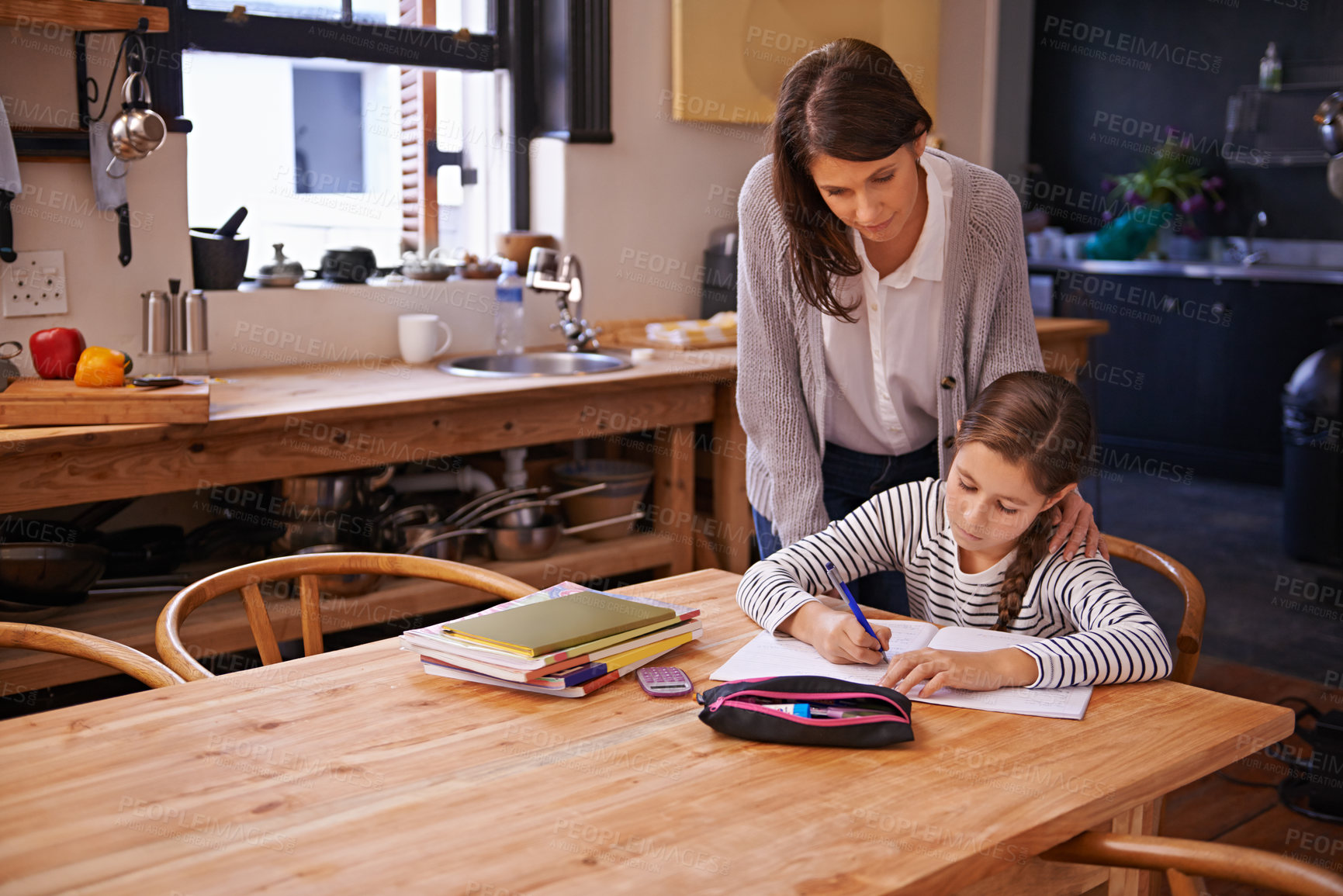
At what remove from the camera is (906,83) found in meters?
1.54

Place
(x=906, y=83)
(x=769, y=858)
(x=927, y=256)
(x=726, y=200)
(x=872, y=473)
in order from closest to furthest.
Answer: (x=769, y=858), (x=906, y=83), (x=927, y=256), (x=872, y=473), (x=726, y=200)

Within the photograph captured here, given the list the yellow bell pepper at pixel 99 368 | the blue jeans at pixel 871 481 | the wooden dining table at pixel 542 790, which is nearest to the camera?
the wooden dining table at pixel 542 790

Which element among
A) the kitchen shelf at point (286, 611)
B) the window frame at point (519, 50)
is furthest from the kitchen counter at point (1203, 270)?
the kitchen shelf at point (286, 611)

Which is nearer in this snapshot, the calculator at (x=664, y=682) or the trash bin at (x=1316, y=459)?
the calculator at (x=664, y=682)

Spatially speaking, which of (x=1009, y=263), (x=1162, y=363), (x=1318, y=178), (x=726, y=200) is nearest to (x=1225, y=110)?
(x=1318, y=178)

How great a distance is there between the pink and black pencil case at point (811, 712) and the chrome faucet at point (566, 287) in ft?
6.58

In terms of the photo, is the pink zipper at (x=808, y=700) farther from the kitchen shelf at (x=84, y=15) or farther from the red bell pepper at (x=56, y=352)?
the kitchen shelf at (x=84, y=15)

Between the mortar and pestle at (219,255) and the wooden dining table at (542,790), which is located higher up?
the mortar and pestle at (219,255)

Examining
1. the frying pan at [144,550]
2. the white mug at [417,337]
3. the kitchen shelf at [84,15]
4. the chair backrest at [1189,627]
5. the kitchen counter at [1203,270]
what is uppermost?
the kitchen shelf at [84,15]

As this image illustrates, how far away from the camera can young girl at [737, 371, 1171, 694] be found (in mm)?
1250

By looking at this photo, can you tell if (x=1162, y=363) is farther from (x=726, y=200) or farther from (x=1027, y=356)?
(x=1027, y=356)

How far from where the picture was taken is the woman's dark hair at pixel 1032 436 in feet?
4.65

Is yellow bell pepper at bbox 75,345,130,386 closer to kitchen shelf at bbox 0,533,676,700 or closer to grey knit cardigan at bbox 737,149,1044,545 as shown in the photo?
kitchen shelf at bbox 0,533,676,700

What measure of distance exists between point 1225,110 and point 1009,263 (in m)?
4.72
